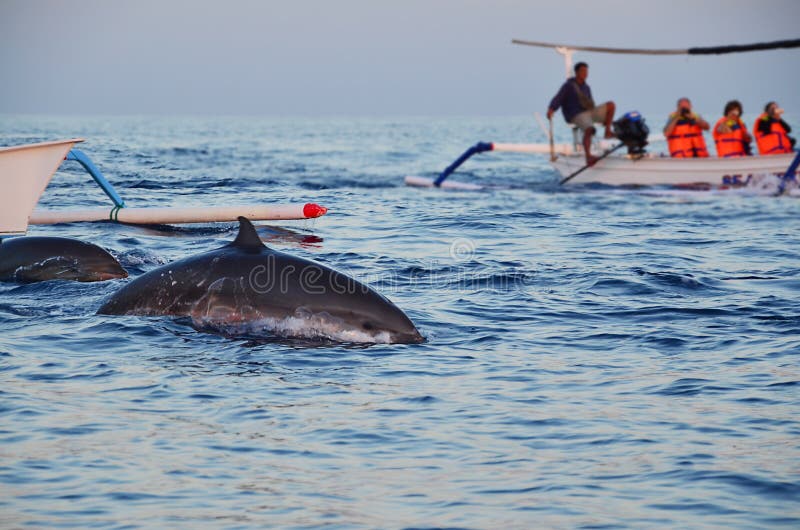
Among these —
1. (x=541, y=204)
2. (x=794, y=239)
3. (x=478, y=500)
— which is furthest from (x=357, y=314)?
(x=541, y=204)

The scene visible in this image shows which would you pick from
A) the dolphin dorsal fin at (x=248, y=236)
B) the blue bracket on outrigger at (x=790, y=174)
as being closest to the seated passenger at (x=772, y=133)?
the blue bracket on outrigger at (x=790, y=174)

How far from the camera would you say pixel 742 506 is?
6125 mm

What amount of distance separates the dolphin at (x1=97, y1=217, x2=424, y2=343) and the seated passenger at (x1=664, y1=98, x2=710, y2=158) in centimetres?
2150

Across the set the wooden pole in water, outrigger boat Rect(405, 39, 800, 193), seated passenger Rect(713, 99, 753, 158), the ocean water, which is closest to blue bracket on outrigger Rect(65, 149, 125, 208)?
the wooden pole in water

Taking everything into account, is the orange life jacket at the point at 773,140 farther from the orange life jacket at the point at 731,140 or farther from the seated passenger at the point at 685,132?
the seated passenger at the point at 685,132

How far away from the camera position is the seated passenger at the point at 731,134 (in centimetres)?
2927

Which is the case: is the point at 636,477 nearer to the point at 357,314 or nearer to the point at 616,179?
the point at 357,314

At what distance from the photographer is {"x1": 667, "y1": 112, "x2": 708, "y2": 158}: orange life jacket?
29750 mm

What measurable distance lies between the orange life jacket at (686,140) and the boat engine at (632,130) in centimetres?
77

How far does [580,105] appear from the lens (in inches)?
1174

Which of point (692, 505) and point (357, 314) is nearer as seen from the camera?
point (692, 505)

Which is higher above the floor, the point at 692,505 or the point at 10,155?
the point at 10,155

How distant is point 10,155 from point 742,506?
8.73m

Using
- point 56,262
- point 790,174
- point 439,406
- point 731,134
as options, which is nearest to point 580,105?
point 731,134
